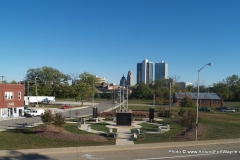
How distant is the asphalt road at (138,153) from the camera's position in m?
15.6

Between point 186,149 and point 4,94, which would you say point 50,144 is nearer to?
point 186,149

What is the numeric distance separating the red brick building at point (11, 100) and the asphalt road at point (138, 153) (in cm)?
2917

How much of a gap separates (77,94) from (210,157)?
66798mm

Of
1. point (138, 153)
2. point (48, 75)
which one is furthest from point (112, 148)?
point (48, 75)

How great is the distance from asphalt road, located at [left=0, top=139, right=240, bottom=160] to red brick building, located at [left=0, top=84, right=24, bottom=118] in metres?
29.2

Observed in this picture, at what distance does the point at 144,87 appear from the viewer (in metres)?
119

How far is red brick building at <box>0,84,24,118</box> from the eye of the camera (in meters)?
42.5

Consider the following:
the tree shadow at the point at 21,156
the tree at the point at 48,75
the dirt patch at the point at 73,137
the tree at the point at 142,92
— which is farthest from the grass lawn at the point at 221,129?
the tree at the point at 48,75

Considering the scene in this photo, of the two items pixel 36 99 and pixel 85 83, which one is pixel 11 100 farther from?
pixel 85 83

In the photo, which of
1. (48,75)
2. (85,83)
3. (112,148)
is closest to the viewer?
Result: (112,148)

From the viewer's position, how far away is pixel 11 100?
145ft

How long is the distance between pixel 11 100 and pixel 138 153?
113 ft

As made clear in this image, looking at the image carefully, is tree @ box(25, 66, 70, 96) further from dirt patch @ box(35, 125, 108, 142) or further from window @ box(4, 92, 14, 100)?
dirt patch @ box(35, 125, 108, 142)

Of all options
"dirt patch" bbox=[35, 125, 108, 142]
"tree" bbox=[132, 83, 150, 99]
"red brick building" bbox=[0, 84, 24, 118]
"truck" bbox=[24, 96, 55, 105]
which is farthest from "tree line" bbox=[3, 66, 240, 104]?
"dirt patch" bbox=[35, 125, 108, 142]
